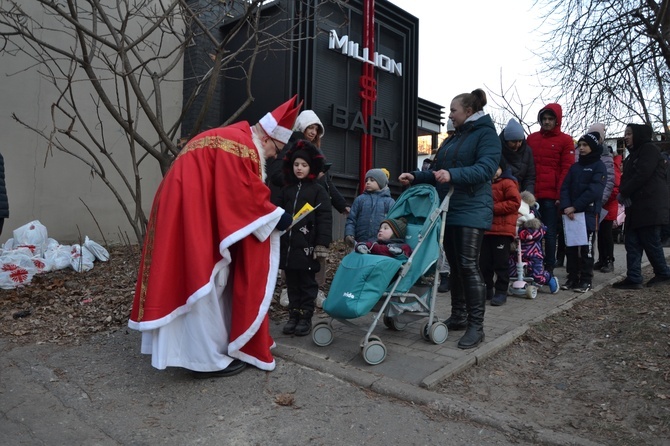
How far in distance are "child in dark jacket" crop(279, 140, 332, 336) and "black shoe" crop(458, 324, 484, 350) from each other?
132 cm

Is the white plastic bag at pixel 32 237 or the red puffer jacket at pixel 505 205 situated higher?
the red puffer jacket at pixel 505 205

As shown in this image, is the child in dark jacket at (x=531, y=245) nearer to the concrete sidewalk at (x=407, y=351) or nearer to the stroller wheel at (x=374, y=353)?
the concrete sidewalk at (x=407, y=351)

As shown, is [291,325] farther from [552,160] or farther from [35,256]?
[35,256]

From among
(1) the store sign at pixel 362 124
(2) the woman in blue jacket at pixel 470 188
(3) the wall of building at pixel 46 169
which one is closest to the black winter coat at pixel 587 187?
(2) the woman in blue jacket at pixel 470 188

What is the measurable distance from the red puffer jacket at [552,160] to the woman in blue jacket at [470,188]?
292 centimetres

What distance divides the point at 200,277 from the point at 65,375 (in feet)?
4.71

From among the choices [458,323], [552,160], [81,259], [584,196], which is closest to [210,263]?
[458,323]

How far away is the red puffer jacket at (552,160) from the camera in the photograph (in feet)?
22.9

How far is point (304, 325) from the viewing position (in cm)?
468

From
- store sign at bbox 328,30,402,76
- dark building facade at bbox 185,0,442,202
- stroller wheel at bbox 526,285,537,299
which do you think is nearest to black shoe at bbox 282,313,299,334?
stroller wheel at bbox 526,285,537,299

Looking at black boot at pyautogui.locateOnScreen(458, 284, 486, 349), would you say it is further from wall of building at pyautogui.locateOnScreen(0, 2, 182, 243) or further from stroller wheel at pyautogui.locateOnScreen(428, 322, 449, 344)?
wall of building at pyautogui.locateOnScreen(0, 2, 182, 243)

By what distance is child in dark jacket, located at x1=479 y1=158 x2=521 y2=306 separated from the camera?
578cm

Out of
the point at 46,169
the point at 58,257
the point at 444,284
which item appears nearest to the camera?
the point at 444,284

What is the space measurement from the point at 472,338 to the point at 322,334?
1207mm
